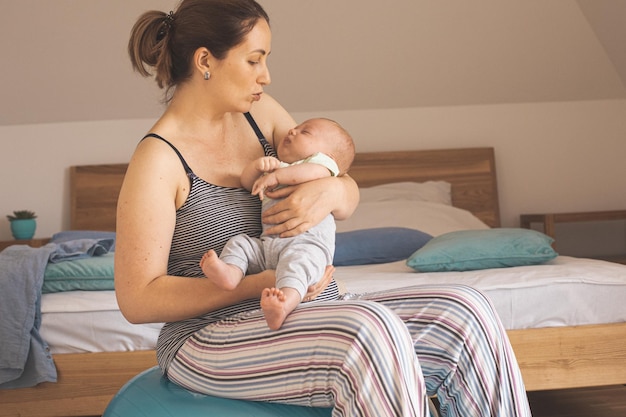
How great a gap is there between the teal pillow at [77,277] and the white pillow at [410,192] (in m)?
1.66

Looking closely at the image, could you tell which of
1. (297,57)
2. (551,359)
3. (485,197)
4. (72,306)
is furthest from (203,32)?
(485,197)

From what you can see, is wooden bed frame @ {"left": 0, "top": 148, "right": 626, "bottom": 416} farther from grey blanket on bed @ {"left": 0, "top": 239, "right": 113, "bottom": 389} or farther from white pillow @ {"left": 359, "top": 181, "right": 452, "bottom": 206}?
white pillow @ {"left": 359, "top": 181, "right": 452, "bottom": 206}

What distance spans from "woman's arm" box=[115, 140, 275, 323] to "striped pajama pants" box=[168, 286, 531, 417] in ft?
0.19

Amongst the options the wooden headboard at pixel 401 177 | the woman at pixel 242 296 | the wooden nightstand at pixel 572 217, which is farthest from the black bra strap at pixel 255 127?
the wooden nightstand at pixel 572 217

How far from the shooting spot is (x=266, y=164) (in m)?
1.63

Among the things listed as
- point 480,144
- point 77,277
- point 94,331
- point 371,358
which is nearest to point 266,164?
point 371,358

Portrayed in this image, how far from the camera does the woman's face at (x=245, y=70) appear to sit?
1616 millimetres

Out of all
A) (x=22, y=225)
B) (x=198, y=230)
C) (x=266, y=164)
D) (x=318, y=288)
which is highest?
(x=266, y=164)

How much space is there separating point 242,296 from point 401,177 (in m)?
2.86

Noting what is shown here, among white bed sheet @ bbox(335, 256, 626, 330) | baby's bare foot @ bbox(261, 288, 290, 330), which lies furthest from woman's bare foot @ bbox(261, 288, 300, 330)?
white bed sheet @ bbox(335, 256, 626, 330)

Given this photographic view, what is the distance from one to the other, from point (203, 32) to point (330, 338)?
26.1 inches

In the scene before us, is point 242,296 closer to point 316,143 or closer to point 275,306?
point 275,306

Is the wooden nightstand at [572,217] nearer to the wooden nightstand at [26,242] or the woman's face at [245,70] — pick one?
the wooden nightstand at [26,242]

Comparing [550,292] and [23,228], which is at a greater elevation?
[23,228]
